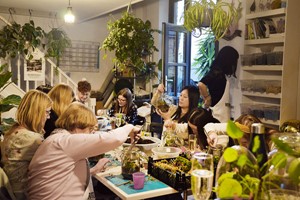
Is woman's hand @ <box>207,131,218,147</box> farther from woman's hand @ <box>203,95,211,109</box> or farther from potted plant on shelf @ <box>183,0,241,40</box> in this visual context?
woman's hand @ <box>203,95,211,109</box>

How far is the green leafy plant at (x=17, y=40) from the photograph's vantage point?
5061 mm

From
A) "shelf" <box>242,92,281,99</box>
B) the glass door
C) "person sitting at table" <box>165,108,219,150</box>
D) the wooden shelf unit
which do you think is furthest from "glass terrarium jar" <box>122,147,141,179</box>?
the glass door

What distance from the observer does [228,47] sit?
12.6 feet

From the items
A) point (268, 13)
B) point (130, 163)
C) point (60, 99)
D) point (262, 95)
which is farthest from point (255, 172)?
point (268, 13)

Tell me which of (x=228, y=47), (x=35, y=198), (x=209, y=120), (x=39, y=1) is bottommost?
(x=35, y=198)

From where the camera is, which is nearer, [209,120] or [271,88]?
[209,120]

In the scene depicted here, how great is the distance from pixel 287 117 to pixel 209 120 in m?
1.11

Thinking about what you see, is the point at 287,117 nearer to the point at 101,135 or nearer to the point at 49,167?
the point at 101,135

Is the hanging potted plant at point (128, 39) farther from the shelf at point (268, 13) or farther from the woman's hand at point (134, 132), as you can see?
the woman's hand at point (134, 132)

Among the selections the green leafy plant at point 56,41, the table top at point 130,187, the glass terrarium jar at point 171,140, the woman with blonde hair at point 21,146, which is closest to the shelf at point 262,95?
the glass terrarium jar at point 171,140

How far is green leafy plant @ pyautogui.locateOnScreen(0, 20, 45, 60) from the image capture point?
16.6ft

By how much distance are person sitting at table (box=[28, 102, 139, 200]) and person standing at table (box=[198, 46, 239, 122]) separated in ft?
7.30

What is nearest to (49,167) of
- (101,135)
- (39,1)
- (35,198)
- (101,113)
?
(35,198)

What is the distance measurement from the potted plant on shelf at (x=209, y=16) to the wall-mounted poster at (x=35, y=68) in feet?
10.1
